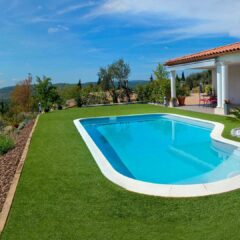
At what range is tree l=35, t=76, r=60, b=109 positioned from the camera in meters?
25.8

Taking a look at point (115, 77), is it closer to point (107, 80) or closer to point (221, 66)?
point (107, 80)

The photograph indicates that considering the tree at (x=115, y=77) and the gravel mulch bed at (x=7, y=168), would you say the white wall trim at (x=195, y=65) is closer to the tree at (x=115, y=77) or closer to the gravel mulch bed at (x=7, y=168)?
the tree at (x=115, y=77)

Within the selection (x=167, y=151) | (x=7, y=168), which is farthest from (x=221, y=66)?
(x=7, y=168)

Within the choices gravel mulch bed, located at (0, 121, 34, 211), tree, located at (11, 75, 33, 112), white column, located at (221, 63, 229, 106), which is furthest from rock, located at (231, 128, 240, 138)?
tree, located at (11, 75, 33, 112)

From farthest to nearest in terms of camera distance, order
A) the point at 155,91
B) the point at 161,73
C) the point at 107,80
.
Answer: the point at 107,80 < the point at 161,73 < the point at 155,91

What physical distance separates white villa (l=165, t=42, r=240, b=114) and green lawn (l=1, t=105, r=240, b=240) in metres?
11.4

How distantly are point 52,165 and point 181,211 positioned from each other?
4.14 metres

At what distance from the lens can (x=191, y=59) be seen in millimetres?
20188

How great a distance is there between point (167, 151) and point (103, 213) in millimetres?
6093

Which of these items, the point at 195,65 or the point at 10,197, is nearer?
the point at 10,197

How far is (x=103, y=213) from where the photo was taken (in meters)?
5.21

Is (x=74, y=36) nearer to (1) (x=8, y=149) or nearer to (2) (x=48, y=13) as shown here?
(2) (x=48, y=13)

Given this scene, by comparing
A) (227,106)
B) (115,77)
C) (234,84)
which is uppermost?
(115,77)

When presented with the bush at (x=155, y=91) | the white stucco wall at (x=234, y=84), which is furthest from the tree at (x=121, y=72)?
the white stucco wall at (x=234, y=84)
